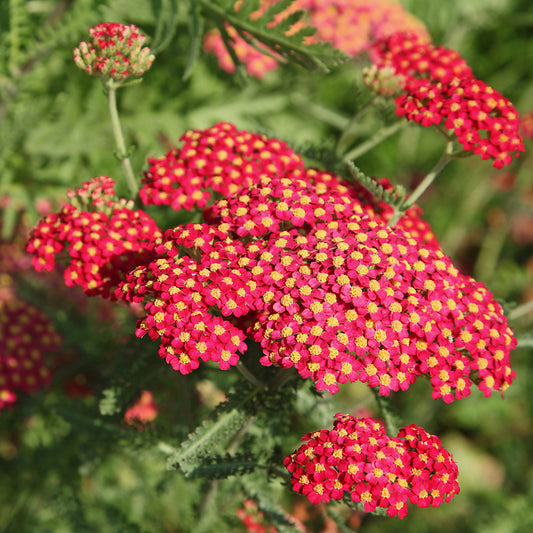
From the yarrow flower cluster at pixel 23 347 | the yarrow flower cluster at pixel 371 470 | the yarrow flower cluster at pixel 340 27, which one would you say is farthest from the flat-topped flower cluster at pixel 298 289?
the yarrow flower cluster at pixel 340 27

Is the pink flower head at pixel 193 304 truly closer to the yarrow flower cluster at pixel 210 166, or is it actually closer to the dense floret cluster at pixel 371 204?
the yarrow flower cluster at pixel 210 166

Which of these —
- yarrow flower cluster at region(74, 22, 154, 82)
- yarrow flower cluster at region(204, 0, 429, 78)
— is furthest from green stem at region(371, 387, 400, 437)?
yarrow flower cluster at region(204, 0, 429, 78)

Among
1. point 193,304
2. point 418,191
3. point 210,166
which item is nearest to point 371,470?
point 193,304

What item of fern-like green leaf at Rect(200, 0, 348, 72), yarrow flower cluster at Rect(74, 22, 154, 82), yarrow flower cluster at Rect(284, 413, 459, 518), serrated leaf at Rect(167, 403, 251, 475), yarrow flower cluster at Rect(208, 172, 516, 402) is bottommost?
serrated leaf at Rect(167, 403, 251, 475)

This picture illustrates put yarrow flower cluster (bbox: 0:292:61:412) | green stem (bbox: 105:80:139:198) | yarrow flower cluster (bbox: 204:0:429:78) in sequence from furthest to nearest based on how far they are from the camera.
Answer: yarrow flower cluster (bbox: 204:0:429:78), yarrow flower cluster (bbox: 0:292:61:412), green stem (bbox: 105:80:139:198)

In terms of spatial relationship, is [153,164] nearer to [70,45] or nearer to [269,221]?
[269,221]

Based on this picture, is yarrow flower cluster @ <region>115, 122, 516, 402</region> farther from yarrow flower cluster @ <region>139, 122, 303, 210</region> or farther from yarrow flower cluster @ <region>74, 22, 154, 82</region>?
yarrow flower cluster @ <region>74, 22, 154, 82</region>
